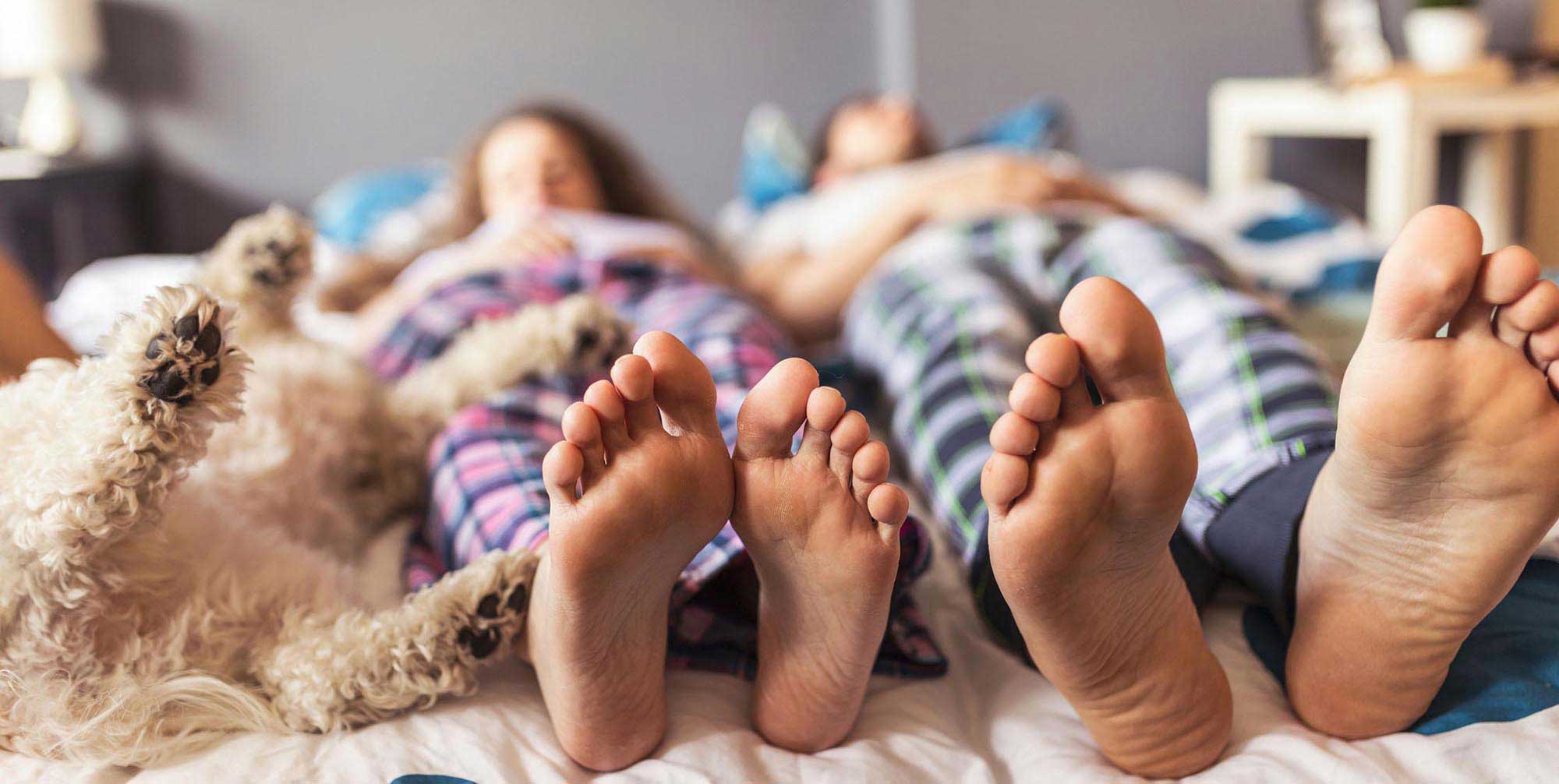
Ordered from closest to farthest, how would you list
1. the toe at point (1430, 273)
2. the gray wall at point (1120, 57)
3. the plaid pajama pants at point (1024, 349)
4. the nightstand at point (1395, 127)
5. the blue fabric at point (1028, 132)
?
the toe at point (1430, 273) < the plaid pajama pants at point (1024, 349) < the nightstand at point (1395, 127) < the blue fabric at point (1028, 132) < the gray wall at point (1120, 57)

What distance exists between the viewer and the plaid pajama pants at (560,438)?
2.21 feet

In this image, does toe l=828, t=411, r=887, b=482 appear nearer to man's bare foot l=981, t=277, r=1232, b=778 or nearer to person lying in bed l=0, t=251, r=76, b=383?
man's bare foot l=981, t=277, r=1232, b=778

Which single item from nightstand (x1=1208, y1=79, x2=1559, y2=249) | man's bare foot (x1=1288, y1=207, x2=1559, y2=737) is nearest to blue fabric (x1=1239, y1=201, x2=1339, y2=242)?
nightstand (x1=1208, y1=79, x2=1559, y2=249)

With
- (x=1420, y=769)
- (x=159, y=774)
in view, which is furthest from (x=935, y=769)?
(x=159, y=774)

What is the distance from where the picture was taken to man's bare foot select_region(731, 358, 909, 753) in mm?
519

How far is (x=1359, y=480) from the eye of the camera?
531mm

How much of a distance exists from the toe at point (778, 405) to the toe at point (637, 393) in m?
0.04

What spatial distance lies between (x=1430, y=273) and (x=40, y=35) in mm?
2646

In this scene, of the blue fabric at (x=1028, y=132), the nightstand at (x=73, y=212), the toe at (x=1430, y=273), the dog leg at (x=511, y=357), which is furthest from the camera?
the nightstand at (x=73, y=212)

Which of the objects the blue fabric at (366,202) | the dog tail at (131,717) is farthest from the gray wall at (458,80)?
the dog tail at (131,717)

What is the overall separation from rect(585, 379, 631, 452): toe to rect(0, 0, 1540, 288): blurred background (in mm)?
2026

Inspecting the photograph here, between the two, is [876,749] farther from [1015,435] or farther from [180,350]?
[180,350]

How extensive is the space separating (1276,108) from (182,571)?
7.02 feet

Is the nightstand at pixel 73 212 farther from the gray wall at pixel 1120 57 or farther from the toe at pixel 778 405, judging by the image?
the toe at pixel 778 405
